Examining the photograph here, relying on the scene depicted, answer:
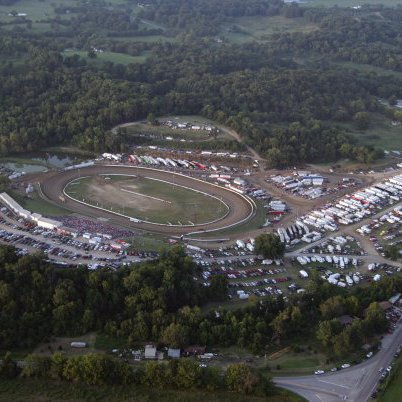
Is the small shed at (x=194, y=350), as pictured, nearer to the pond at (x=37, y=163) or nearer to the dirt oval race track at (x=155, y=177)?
the dirt oval race track at (x=155, y=177)

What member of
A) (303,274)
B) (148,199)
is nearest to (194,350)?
(303,274)

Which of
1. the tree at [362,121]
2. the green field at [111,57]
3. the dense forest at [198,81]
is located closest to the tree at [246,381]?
the dense forest at [198,81]

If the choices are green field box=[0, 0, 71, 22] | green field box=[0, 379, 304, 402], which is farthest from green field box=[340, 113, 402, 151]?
green field box=[0, 0, 71, 22]

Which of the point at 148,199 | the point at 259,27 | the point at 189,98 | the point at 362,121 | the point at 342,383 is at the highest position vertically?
the point at 259,27

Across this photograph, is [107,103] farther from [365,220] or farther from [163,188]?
[365,220]

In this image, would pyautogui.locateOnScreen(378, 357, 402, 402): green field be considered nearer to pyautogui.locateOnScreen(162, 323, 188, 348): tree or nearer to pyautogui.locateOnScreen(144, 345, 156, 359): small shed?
pyautogui.locateOnScreen(162, 323, 188, 348): tree

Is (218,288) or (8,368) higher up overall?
(218,288)

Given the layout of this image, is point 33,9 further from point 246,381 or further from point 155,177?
point 246,381
